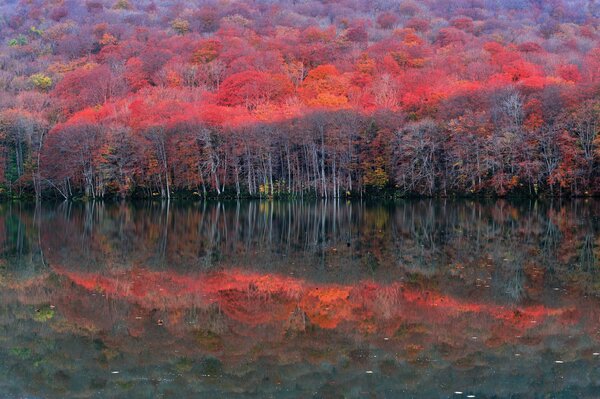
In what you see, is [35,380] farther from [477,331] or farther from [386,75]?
[386,75]

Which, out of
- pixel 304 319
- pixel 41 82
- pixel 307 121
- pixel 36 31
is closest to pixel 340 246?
pixel 304 319

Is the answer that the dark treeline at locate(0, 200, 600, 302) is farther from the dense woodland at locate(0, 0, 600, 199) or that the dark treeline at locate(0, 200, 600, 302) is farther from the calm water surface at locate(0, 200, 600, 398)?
the dense woodland at locate(0, 0, 600, 199)

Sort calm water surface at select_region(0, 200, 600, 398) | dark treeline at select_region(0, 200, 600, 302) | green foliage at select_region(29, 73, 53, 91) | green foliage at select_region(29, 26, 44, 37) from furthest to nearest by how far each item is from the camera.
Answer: green foliage at select_region(29, 26, 44, 37) < green foliage at select_region(29, 73, 53, 91) < dark treeline at select_region(0, 200, 600, 302) < calm water surface at select_region(0, 200, 600, 398)

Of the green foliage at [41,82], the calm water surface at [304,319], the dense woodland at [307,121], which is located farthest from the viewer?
the green foliage at [41,82]

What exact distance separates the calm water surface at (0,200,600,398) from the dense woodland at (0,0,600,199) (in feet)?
119

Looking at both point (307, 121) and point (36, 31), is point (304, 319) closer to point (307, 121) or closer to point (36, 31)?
point (307, 121)

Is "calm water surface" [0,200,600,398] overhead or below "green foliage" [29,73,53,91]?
below

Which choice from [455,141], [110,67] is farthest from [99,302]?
[110,67]

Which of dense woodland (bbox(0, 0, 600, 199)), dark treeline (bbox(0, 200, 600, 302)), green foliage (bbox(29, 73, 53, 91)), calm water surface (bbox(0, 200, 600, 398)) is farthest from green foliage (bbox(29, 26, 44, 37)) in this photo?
calm water surface (bbox(0, 200, 600, 398))

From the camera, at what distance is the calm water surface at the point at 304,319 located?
31.9ft

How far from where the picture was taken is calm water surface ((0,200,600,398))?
382 inches

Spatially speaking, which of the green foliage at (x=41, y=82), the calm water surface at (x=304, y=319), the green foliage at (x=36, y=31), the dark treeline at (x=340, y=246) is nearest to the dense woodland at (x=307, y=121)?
the green foliage at (x=41, y=82)

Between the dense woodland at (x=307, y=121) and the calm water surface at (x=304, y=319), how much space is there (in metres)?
36.1

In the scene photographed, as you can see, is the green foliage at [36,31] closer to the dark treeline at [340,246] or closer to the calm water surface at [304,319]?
the dark treeline at [340,246]
